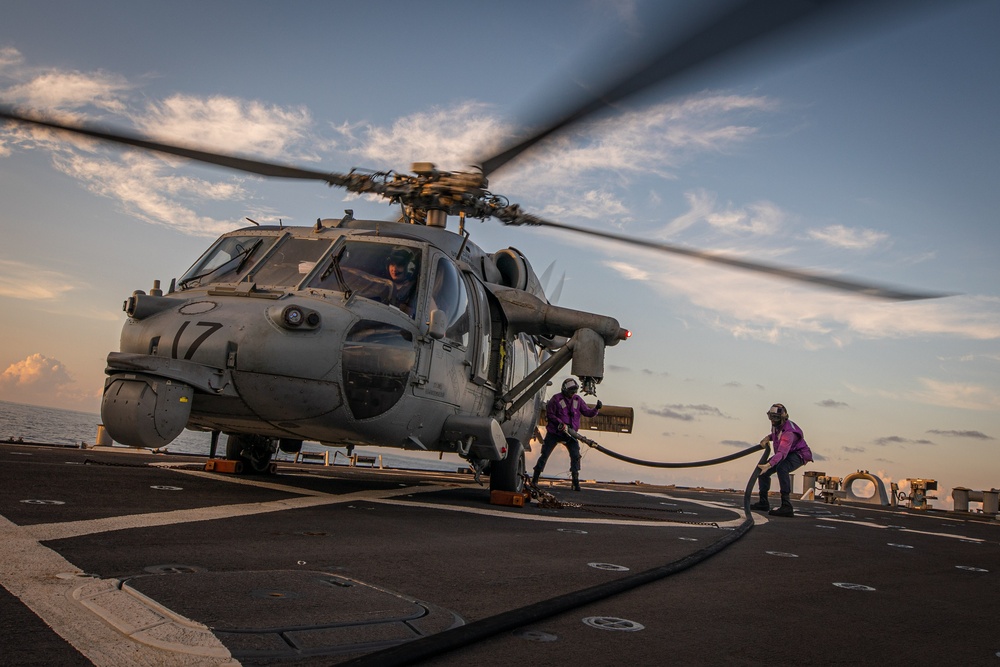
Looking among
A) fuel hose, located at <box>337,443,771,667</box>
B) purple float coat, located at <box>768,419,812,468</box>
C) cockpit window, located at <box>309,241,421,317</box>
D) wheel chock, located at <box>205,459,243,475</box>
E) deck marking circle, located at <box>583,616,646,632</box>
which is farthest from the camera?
purple float coat, located at <box>768,419,812,468</box>

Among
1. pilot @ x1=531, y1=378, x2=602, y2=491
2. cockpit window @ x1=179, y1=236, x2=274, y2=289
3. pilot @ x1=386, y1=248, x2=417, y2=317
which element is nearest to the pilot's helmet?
pilot @ x1=386, y1=248, x2=417, y2=317

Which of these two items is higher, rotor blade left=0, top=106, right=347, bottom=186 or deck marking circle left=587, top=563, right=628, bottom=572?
rotor blade left=0, top=106, right=347, bottom=186

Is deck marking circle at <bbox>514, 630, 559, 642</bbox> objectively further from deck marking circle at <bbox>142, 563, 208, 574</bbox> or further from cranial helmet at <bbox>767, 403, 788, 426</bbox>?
cranial helmet at <bbox>767, 403, 788, 426</bbox>

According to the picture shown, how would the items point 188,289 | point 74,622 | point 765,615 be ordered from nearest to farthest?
point 74,622
point 765,615
point 188,289

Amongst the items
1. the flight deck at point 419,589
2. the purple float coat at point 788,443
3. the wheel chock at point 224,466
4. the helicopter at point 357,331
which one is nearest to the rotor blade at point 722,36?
the helicopter at point 357,331

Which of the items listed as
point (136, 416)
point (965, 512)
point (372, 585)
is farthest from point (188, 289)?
point (965, 512)

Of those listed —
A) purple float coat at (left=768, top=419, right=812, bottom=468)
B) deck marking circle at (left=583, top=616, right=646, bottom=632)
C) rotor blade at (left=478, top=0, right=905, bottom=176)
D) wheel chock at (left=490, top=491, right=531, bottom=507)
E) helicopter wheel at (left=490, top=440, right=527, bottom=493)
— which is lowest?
deck marking circle at (left=583, top=616, right=646, bottom=632)

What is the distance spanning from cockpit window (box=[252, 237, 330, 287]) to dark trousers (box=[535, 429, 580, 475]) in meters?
7.97

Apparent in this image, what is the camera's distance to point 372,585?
150 inches

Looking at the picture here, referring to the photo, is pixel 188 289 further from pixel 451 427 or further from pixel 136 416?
pixel 451 427

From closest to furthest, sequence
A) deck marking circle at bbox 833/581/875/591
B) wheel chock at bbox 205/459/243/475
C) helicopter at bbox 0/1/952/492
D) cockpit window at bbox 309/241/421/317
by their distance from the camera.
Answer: deck marking circle at bbox 833/581/875/591 < helicopter at bbox 0/1/952/492 < cockpit window at bbox 309/241/421/317 < wheel chock at bbox 205/459/243/475

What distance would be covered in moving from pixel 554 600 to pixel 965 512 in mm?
22140

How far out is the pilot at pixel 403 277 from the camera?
8.86 m

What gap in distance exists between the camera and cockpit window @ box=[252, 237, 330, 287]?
8.72m
